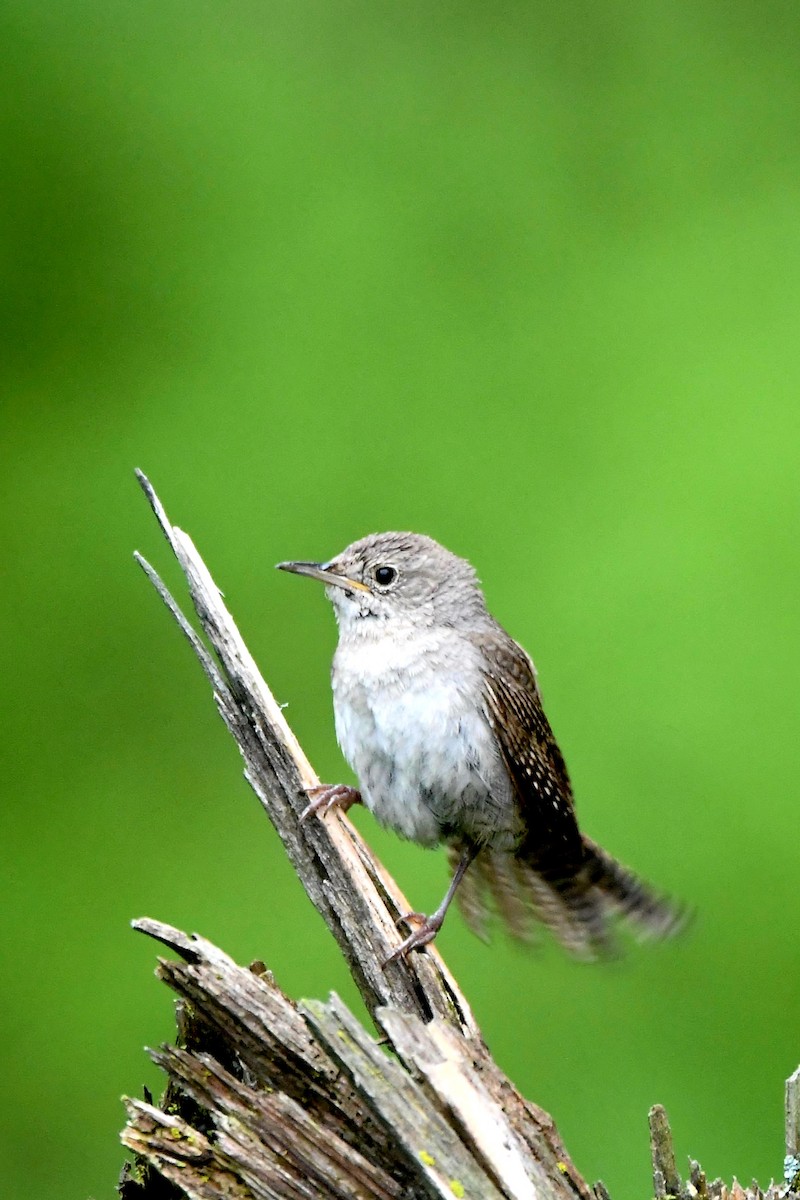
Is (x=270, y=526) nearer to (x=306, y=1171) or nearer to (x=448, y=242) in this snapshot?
(x=448, y=242)

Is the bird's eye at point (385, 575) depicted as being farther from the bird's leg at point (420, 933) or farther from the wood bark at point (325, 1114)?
the wood bark at point (325, 1114)

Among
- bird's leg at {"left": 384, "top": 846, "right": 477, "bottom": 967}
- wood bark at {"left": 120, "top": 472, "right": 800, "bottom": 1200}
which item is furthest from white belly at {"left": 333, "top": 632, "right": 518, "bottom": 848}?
wood bark at {"left": 120, "top": 472, "right": 800, "bottom": 1200}

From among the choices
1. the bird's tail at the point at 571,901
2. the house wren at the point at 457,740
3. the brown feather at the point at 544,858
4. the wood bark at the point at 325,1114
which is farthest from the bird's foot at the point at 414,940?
the bird's tail at the point at 571,901

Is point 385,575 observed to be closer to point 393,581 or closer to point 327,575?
point 393,581

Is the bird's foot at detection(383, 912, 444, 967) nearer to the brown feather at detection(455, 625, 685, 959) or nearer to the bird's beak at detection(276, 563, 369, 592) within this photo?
the brown feather at detection(455, 625, 685, 959)

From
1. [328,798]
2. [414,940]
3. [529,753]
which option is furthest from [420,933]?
[529,753]
